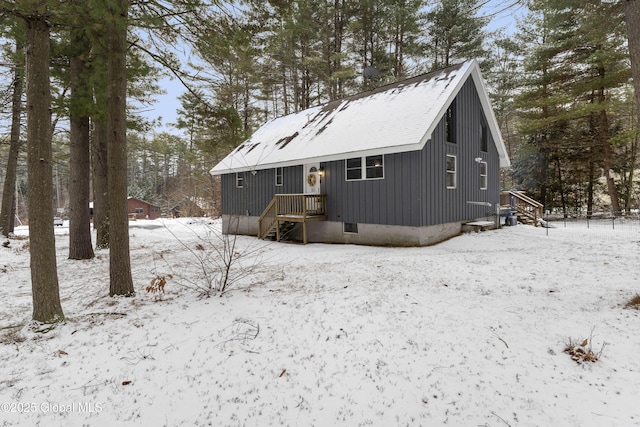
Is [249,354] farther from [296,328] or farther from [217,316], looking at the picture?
[217,316]

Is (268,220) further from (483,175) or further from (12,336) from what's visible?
(12,336)

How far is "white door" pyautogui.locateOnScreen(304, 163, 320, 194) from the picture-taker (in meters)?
13.1

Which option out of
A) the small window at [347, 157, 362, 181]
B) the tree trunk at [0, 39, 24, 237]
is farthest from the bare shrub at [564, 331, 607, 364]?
the tree trunk at [0, 39, 24, 237]

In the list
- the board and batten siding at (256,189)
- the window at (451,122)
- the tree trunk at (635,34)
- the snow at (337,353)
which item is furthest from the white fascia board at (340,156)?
the tree trunk at (635,34)

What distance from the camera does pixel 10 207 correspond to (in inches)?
569

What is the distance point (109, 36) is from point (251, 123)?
2199 centimetres

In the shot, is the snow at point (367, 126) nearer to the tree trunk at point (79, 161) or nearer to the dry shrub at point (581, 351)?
the tree trunk at point (79, 161)

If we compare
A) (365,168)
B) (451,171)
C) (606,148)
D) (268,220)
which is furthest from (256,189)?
(606,148)

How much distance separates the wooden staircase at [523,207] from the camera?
593 inches

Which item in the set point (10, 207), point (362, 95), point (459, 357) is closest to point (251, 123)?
point (362, 95)

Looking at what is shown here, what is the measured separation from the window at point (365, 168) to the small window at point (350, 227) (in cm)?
171

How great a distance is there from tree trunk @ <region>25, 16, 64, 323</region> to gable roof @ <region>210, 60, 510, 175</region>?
7.08 m

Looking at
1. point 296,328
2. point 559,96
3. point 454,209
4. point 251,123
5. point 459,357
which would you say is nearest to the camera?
point 459,357

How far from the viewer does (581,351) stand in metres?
3.57
